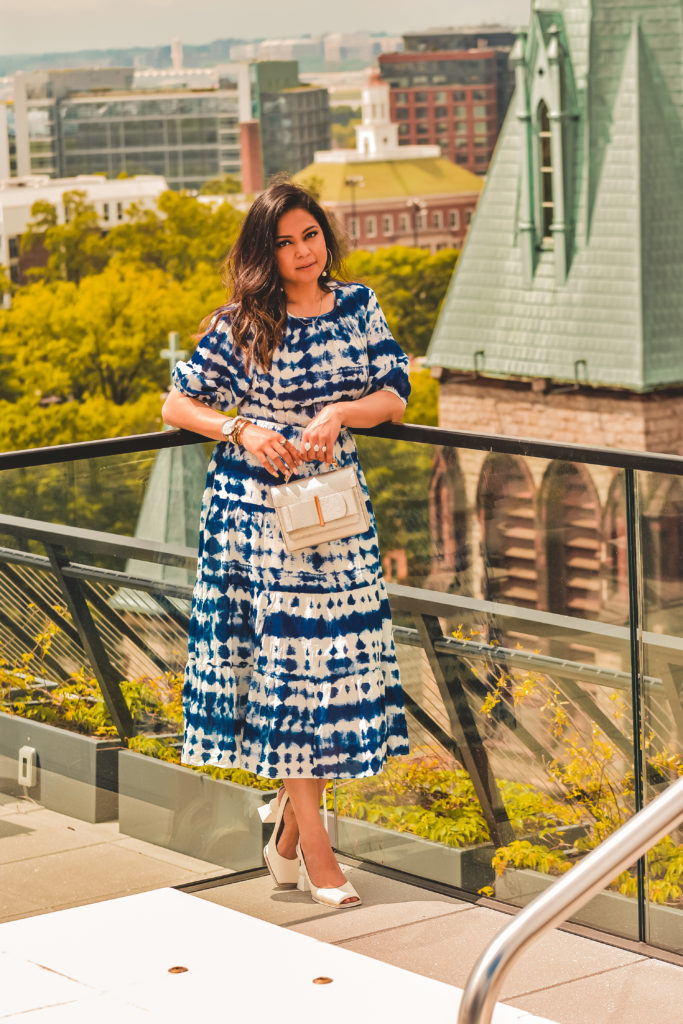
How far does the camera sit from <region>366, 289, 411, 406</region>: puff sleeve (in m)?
3.82

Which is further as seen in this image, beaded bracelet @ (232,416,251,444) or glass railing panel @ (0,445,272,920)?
glass railing panel @ (0,445,272,920)

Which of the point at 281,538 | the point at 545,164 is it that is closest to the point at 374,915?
the point at 281,538

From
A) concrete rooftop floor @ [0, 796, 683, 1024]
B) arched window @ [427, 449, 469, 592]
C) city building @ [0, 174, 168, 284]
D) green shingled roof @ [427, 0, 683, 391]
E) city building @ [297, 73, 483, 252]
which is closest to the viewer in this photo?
concrete rooftop floor @ [0, 796, 683, 1024]

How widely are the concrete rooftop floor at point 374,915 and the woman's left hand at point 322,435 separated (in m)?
1.03

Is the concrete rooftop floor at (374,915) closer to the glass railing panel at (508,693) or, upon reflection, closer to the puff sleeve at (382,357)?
the glass railing panel at (508,693)

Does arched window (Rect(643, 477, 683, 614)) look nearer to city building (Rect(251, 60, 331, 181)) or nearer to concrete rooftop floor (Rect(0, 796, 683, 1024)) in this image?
concrete rooftop floor (Rect(0, 796, 683, 1024))

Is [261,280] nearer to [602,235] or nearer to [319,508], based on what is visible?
[319,508]

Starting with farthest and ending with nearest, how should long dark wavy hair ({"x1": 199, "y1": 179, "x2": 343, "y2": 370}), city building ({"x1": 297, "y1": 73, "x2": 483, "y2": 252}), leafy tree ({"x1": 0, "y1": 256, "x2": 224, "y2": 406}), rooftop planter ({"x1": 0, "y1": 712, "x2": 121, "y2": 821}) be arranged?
city building ({"x1": 297, "y1": 73, "x2": 483, "y2": 252})
leafy tree ({"x1": 0, "y1": 256, "x2": 224, "y2": 406})
rooftop planter ({"x1": 0, "y1": 712, "x2": 121, "y2": 821})
long dark wavy hair ({"x1": 199, "y1": 179, "x2": 343, "y2": 370})

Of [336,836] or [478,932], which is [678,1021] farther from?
[336,836]

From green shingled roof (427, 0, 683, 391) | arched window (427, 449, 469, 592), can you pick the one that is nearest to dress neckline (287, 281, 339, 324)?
arched window (427, 449, 469, 592)

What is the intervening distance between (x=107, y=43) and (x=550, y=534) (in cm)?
7383

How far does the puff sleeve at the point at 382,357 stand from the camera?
12.5ft

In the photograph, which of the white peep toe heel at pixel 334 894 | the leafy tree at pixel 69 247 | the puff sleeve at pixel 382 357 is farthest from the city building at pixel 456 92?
the white peep toe heel at pixel 334 894

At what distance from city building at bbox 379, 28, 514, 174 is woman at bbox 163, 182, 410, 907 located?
69.2 metres
